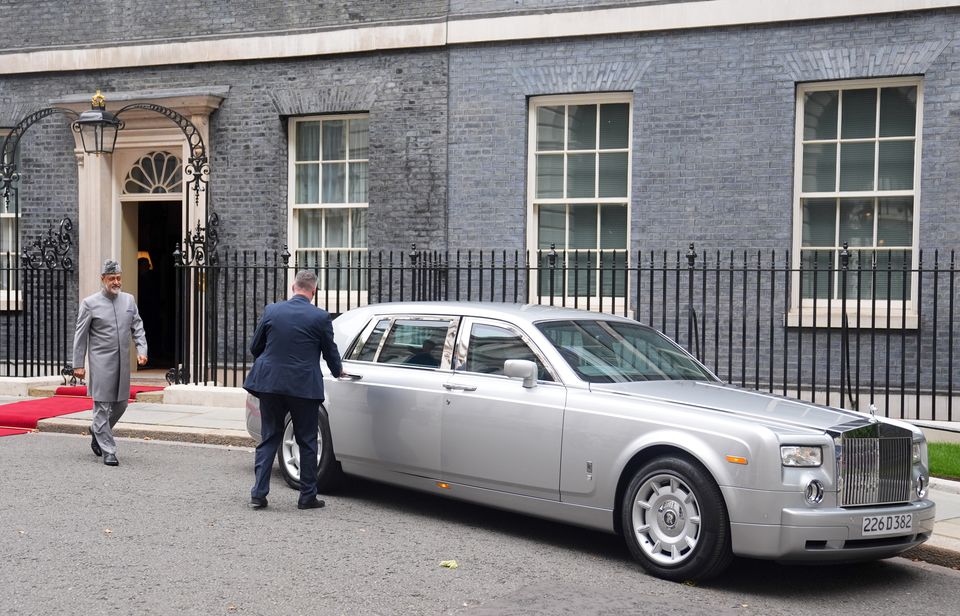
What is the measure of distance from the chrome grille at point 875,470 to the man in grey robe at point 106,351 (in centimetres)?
631

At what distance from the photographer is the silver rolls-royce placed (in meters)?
5.91

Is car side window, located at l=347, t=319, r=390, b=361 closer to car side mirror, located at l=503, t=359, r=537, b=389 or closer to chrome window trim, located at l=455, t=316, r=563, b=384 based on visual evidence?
chrome window trim, located at l=455, t=316, r=563, b=384

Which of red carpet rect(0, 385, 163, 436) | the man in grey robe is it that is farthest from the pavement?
the man in grey robe

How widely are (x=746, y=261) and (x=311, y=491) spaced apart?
599cm

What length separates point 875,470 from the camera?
242 inches

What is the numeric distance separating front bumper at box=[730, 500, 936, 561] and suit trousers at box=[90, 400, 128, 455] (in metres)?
5.93

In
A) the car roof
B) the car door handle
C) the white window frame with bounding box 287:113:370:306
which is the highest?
the white window frame with bounding box 287:113:370:306

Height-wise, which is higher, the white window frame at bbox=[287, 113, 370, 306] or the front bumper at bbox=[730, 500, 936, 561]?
the white window frame at bbox=[287, 113, 370, 306]

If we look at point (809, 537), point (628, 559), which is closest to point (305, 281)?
point (628, 559)

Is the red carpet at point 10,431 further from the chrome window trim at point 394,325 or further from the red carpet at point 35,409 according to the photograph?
the chrome window trim at point 394,325

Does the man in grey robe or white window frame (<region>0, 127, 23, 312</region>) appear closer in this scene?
the man in grey robe

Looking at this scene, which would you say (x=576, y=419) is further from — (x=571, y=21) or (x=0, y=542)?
(x=571, y=21)

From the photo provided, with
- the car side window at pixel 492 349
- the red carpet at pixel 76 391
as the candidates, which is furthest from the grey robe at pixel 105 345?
the red carpet at pixel 76 391

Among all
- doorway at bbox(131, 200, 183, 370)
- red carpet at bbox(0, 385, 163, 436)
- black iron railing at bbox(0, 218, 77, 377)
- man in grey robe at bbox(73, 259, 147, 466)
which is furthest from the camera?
doorway at bbox(131, 200, 183, 370)
